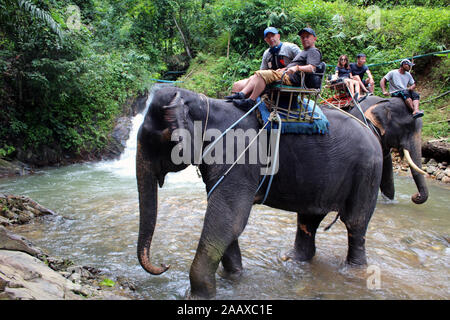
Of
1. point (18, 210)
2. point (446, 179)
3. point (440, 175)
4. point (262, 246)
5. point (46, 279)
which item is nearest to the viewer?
point (46, 279)

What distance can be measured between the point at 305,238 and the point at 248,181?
54.9 inches

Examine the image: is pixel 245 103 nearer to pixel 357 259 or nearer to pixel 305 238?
pixel 305 238

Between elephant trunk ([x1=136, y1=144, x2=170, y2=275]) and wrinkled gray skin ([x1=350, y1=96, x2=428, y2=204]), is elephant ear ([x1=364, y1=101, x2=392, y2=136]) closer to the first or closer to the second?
wrinkled gray skin ([x1=350, y1=96, x2=428, y2=204])

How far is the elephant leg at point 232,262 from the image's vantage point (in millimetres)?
3533

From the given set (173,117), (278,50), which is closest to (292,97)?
(278,50)

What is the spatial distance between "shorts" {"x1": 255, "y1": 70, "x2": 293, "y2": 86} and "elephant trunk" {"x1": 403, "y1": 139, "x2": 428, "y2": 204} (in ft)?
10.9

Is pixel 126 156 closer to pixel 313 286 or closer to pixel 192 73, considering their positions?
pixel 192 73

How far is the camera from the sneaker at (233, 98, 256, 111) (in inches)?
128

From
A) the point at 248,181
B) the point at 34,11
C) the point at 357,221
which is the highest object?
the point at 34,11

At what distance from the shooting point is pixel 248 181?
10.0 ft

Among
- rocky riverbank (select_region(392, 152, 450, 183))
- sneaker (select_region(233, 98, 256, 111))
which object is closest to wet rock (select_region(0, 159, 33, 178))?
sneaker (select_region(233, 98, 256, 111))

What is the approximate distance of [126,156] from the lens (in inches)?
506

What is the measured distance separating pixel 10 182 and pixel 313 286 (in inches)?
312
